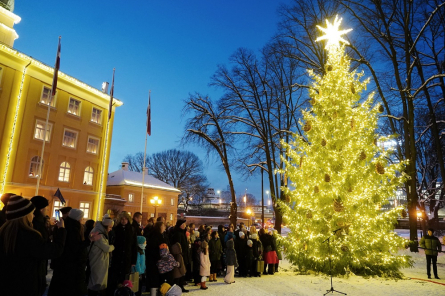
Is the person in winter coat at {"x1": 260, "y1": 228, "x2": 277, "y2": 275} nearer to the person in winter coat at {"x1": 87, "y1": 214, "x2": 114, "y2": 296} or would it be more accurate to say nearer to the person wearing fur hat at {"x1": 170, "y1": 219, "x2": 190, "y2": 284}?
the person wearing fur hat at {"x1": 170, "y1": 219, "x2": 190, "y2": 284}

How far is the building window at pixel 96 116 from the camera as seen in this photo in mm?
30484

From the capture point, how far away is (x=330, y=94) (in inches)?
502

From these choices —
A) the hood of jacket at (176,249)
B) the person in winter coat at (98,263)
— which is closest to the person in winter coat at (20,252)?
the person in winter coat at (98,263)

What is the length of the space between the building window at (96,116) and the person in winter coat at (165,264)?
2664 cm

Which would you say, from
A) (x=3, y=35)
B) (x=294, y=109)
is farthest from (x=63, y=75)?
(x=294, y=109)

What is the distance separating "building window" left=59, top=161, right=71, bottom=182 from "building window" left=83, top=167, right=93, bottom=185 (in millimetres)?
1766

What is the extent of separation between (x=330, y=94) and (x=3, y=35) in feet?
93.9

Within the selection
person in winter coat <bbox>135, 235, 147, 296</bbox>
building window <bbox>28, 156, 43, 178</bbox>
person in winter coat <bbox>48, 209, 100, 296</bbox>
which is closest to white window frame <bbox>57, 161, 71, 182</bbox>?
building window <bbox>28, 156, 43, 178</bbox>

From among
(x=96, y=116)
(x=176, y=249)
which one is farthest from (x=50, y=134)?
(x=176, y=249)

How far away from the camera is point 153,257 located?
7121 mm

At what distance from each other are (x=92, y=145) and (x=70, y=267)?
90.8ft

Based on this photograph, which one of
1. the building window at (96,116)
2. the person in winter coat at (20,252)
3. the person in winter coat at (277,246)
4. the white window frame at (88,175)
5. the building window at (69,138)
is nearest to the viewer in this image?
the person in winter coat at (20,252)

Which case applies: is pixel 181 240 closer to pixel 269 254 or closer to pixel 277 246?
pixel 269 254

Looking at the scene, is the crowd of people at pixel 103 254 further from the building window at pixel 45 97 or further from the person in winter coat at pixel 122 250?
the building window at pixel 45 97
